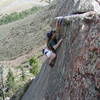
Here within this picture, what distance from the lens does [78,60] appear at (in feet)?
31.3

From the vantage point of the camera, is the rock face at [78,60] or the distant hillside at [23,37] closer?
the rock face at [78,60]

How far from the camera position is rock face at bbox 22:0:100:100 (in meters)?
8.94

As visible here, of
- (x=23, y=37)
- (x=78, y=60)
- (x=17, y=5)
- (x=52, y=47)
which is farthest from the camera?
(x=17, y=5)

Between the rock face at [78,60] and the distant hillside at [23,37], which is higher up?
the rock face at [78,60]

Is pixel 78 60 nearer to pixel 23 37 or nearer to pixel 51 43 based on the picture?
pixel 51 43

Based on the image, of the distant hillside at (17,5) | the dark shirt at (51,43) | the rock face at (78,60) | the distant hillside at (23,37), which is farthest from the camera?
the distant hillside at (17,5)

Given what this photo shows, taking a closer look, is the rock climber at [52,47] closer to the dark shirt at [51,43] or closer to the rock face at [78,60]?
the dark shirt at [51,43]

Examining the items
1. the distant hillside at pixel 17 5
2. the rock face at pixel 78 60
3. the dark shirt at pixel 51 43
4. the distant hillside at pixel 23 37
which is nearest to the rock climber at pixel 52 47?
the dark shirt at pixel 51 43

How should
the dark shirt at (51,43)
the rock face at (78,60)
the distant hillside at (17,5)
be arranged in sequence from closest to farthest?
the rock face at (78,60), the dark shirt at (51,43), the distant hillside at (17,5)

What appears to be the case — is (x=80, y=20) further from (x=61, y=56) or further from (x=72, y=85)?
(x=72, y=85)

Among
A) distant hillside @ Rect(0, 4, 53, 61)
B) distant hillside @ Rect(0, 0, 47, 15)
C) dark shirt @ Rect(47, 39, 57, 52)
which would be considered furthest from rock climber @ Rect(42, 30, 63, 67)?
distant hillside @ Rect(0, 0, 47, 15)

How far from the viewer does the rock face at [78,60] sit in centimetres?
894

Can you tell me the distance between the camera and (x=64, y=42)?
11414 mm

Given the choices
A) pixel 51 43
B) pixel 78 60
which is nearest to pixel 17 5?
pixel 51 43
